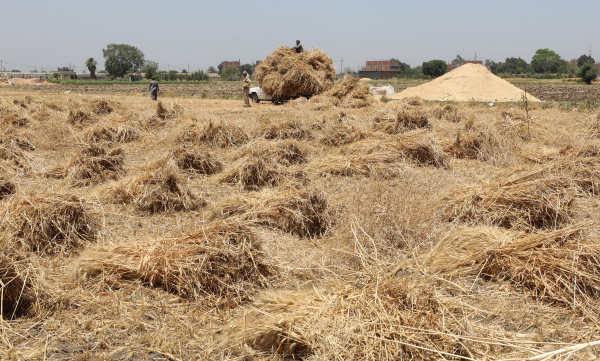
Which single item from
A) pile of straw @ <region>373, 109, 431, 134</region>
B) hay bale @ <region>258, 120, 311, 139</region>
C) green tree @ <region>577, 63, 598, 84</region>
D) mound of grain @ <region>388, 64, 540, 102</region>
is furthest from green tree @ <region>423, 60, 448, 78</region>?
hay bale @ <region>258, 120, 311, 139</region>

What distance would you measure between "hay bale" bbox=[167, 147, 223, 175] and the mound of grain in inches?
650

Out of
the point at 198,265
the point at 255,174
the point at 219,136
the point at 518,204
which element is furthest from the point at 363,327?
the point at 219,136

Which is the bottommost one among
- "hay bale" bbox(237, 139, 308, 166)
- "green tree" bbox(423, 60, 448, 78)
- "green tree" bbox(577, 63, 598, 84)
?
"hay bale" bbox(237, 139, 308, 166)

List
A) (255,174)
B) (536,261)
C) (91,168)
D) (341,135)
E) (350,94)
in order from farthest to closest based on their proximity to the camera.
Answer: (350,94) < (341,135) < (91,168) < (255,174) < (536,261)

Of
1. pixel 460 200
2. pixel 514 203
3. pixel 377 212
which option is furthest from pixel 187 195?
pixel 514 203

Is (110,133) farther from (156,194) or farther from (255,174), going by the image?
(156,194)

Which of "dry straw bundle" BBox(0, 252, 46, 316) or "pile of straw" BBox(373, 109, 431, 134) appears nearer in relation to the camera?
"dry straw bundle" BBox(0, 252, 46, 316)

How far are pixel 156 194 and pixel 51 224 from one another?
4.77 ft

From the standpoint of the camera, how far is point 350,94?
17.8m

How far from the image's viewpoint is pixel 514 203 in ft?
17.6

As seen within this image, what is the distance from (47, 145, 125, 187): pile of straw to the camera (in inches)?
287

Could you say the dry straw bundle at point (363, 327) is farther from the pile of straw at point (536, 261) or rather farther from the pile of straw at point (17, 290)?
the pile of straw at point (17, 290)

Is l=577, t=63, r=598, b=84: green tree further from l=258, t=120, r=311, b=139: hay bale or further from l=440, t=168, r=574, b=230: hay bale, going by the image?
l=440, t=168, r=574, b=230: hay bale

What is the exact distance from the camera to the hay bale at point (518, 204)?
5.22m
